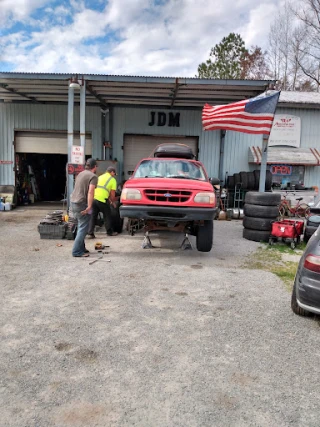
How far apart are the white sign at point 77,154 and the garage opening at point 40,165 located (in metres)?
5.16

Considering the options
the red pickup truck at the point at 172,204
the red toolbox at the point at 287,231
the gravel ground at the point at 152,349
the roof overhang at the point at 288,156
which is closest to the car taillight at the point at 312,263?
the gravel ground at the point at 152,349

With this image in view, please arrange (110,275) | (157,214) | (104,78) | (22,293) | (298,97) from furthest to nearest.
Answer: (298,97) → (104,78) → (157,214) → (110,275) → (22,293)

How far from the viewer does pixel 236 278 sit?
18.9 feet

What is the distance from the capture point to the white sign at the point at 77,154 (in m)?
10.2

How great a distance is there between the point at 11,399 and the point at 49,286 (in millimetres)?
2567

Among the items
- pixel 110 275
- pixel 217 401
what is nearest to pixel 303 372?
pixel 217 401

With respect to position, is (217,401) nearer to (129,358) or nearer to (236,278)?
(129,358)

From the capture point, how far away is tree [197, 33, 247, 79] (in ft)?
107

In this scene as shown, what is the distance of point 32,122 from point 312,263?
557 inches

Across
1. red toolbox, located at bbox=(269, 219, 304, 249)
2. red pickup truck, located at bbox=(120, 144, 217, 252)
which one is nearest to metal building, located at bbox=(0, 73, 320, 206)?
red toolbox, located at bbox=(269, 219, 304, 249)

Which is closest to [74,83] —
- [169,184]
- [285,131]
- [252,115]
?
[252,115]

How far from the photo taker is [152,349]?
3.39m

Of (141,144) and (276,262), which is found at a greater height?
(141,144)

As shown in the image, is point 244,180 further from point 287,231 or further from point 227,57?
point 227,57
